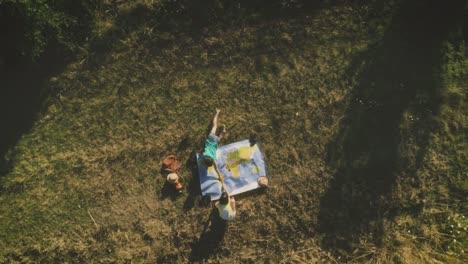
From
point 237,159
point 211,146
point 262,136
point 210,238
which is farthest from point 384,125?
point 210,238

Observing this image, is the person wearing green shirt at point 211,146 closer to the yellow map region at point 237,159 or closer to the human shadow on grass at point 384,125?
the yellow map region at point 237,159

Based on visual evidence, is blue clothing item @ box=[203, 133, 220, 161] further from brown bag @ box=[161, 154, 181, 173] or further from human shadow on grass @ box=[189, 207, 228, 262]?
human shadow on grass @ box=[189, 207, 228, 262]

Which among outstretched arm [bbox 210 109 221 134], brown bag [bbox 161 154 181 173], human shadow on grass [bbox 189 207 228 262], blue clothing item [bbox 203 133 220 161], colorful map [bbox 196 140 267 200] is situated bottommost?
human shadow on grass [bbox 189 207 228 262]

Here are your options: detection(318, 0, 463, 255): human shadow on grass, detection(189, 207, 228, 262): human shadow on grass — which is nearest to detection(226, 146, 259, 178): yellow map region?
detection(189, 207, 228, 262): human shadow on grass

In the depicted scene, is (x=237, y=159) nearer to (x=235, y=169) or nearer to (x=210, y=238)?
(x=235, y=169)

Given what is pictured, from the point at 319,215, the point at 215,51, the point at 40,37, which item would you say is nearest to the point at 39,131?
the point at 40,37

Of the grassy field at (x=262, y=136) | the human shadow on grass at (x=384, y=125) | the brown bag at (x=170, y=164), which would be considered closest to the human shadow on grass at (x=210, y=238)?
the grassy field at (x=262, y=136)
